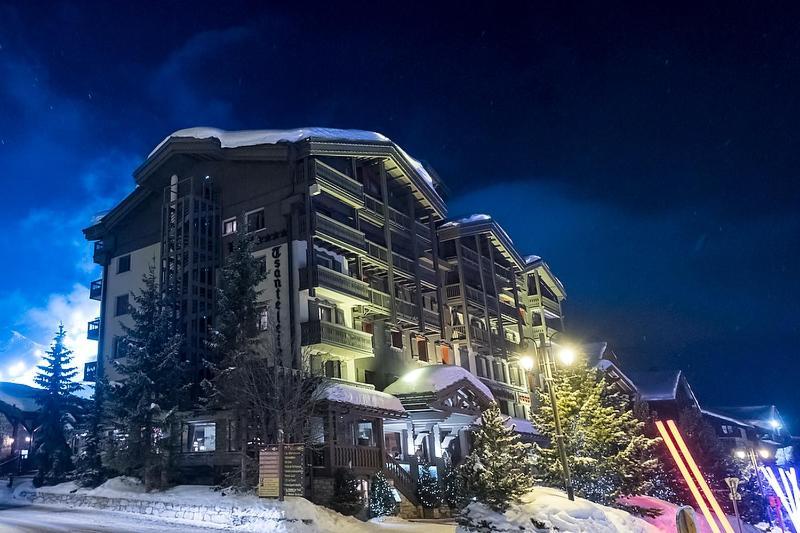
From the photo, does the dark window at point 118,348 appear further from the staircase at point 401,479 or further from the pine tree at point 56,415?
the staircase at point 401,479

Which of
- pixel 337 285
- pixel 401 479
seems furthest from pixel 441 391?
pixel 337 285

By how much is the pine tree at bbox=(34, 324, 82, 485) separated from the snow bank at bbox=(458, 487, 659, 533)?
21.7m

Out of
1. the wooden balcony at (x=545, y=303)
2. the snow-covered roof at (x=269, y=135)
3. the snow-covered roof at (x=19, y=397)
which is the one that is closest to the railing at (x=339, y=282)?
the snow-covered roof at (x=269, y=135)

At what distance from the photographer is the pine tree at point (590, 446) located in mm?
27516

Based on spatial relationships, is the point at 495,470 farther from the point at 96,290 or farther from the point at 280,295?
the point at 96,290

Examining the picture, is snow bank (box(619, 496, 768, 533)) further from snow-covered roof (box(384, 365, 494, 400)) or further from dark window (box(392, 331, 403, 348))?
dark window (box(392, 331, 403, 348))

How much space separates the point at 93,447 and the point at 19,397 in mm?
32672

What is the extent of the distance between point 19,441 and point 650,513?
47.1 meters

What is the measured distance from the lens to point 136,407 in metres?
25.8

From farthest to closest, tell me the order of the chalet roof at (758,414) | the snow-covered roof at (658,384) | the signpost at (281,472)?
the chalet roof at (758,414)
the snow-covered roof at (658,384)
the signpost at (281,472)

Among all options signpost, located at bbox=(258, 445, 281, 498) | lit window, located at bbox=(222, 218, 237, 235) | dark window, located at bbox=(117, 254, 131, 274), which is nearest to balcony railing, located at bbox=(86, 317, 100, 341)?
dark window, located at bbox=(117, 254, 131, 274)

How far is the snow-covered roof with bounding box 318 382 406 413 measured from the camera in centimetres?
2631

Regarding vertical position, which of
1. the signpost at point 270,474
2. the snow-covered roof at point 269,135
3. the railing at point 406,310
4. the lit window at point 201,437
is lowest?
the signpost at point 270,474

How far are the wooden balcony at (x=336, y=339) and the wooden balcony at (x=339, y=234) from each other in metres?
4.71
